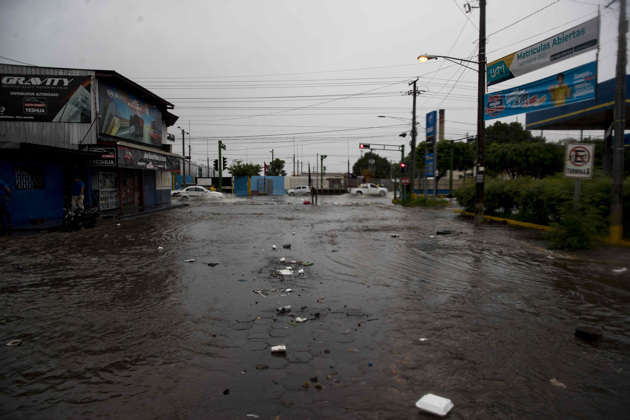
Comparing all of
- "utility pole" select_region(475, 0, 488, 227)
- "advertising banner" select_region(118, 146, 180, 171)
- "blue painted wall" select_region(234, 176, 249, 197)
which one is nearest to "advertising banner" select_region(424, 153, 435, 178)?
"utility pole" select_region(475, 0, 488, 227)

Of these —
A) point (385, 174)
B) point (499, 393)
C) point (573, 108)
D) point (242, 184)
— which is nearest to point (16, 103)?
point (499, 393)

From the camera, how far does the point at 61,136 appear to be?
1938 centimetres

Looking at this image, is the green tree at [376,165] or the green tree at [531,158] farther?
the green tree at [376,165]

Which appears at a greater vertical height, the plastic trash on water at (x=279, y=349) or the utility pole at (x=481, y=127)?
the utility pole at (x=481, y=127)

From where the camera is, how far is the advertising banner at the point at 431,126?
3334cm

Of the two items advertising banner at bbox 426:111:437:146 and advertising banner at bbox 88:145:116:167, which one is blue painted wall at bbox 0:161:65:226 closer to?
advertising banner at bbox 88:145:116:167

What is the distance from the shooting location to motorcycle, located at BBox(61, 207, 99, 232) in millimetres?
14734

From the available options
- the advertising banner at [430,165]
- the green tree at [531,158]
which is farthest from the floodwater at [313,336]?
the green tree at [531,158]

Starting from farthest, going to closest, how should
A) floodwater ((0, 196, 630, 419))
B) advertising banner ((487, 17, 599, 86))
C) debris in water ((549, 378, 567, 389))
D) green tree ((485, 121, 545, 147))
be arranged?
green tree ((485, 121, 545, 147)) < advertising banner ((487, 17, 599, 86)) < debris in water ((549, 378, 567, 389)) < floodwater ((0, 196, 630, 419))

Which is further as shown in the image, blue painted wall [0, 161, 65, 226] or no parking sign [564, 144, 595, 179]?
blue painted wall [0, 161, 65, 226]

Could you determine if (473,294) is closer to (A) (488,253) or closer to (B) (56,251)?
(A) (488,253)

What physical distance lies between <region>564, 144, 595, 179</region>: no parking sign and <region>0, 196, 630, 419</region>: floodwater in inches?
86.0

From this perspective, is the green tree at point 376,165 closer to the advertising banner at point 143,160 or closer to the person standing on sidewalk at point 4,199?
the advertising banner at point 143,160

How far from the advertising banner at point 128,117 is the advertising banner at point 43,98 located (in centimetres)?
117
